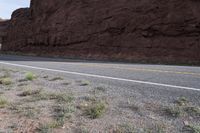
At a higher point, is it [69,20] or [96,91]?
[69,20]

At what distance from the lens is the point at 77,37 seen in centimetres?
3094

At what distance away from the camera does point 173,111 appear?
5477 millimetres

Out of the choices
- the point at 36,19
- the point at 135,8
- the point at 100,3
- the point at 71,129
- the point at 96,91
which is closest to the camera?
the point at 71,129

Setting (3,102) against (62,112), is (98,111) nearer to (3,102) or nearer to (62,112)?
(62,112)

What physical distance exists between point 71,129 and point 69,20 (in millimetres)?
28781

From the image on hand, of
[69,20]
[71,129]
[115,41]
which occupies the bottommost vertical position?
[71,129]

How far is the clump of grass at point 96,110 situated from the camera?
5.40m

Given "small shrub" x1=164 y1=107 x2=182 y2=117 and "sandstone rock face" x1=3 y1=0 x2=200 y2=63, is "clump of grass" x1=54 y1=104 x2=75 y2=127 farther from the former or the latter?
"sandstone rock face" x1=3 y1=0 x2=200 y2=63

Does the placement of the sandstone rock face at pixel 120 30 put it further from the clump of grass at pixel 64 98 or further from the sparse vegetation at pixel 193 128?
the sparse vegetation at pixel 193 128

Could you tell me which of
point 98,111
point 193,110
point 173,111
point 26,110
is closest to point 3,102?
point 26,110

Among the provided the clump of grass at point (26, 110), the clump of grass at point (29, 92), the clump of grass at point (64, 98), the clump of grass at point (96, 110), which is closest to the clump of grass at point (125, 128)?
the clump of grass at point (96, 110)

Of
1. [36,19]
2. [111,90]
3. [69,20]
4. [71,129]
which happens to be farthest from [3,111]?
[36,19]

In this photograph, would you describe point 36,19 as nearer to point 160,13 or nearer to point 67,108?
point 160,13

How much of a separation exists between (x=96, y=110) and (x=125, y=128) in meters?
0.95
